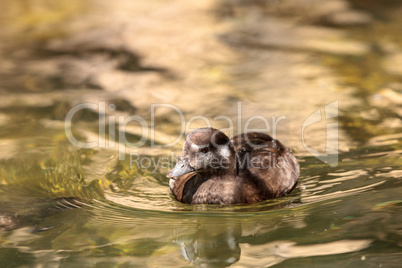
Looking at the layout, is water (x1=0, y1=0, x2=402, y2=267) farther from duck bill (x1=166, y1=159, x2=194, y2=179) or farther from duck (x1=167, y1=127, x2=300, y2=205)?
duck bill (x1=166, y1=159, x2=194, y2=179)

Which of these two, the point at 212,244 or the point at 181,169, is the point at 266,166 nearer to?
the point at 181,169

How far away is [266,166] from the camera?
6.36m

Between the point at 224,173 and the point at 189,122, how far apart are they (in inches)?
110

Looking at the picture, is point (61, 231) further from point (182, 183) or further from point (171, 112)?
point (171, 112)

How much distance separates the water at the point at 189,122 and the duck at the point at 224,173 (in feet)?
0.57

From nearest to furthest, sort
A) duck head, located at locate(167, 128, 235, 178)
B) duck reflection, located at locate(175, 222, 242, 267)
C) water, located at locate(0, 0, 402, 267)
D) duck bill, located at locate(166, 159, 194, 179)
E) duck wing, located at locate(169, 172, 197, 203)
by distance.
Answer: duck reflection, located at locate(175, 222, 242, 267) → water, located at locate(0, 0, 402, 267) → duck bill, located at locate(166, 159, 194, 179) → duck head, located at locate(167, 128, 235, 178) → duck wing, located at locate(169, 172, 197, 203)

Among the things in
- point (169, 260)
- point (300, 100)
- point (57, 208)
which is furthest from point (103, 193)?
point (300, 100)

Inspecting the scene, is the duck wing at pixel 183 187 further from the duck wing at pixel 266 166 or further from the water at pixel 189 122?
the duck wing at pixel 266 166

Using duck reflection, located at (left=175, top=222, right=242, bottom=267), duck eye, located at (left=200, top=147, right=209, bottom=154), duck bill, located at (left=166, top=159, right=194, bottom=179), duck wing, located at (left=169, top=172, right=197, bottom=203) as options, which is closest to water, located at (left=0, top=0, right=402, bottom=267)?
duck reflection, located at (left=175, top=222, right=242, bottom=267)

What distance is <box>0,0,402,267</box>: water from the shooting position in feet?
16.1

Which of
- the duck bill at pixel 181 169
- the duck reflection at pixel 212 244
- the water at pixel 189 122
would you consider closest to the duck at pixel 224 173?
the duck bill at pixel 181 169

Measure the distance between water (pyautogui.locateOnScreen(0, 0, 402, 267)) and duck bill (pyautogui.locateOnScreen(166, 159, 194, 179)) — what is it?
1.37 feet

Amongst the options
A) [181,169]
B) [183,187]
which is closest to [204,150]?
[181,169]

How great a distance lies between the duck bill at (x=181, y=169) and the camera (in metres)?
5.62
